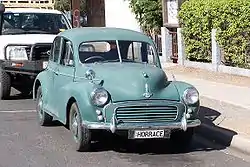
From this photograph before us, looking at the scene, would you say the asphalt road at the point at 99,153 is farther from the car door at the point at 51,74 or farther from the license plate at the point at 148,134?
the car door at the point at 51,74

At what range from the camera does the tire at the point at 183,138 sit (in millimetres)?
8797

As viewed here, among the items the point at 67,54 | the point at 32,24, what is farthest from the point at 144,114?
the point at 32,24

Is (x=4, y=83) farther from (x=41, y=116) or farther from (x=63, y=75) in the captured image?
(x=63, y=75)

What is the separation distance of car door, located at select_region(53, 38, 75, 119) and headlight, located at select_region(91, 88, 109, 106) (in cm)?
94

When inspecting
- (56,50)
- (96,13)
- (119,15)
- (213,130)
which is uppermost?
(96,13)

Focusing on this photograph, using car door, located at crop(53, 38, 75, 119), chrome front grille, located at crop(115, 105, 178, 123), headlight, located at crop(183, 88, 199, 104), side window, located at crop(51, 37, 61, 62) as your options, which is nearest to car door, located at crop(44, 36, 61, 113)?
side window, located at crop(51, 37, 61, 62)

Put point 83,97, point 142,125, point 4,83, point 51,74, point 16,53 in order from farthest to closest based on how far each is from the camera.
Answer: point 4,83
point 16,53
point 51,74
point 83,97
point 142,125

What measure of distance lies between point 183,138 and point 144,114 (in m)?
1.02

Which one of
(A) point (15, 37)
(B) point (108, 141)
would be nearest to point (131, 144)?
(B) point (108, 141)

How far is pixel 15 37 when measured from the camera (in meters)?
14.3

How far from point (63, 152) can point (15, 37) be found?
6.32 m

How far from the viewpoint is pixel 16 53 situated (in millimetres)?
13820

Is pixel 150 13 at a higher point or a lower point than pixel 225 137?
higher

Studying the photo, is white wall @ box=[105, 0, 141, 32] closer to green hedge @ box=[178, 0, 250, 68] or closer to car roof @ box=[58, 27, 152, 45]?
green hedge @ box=[178, 0, 250, 68]
